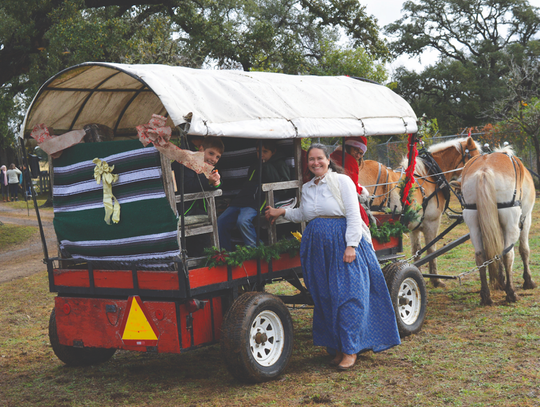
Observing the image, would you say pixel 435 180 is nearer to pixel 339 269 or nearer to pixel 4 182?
pixel 339 269

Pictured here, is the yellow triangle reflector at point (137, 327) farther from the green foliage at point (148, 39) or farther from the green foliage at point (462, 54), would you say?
the green foliage at point (462, 54)

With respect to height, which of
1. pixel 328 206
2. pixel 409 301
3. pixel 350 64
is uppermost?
pixel 350 64

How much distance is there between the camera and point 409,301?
589cm

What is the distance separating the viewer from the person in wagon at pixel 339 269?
471 cm

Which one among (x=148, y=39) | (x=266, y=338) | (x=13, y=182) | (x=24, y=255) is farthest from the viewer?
(x=13, y=182)

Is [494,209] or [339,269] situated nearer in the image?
[339,269]

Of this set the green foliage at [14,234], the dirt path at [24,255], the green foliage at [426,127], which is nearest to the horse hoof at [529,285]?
the green foliage at [426,127]

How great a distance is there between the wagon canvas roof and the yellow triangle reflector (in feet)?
4.74

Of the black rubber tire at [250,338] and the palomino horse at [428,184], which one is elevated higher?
the palomino horse at [428,184]

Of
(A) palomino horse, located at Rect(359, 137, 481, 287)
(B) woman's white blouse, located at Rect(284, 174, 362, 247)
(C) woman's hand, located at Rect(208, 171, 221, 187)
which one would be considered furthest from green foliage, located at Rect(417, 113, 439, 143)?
(C) woman's hand, located at Rect(208, 171, 221, 187)

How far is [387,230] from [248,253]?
1.99 meters

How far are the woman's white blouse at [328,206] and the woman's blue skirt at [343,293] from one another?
0.09m

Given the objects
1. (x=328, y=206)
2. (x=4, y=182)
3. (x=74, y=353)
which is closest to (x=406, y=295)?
(x=328, y=206)

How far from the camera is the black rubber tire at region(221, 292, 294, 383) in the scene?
13.9 ft
